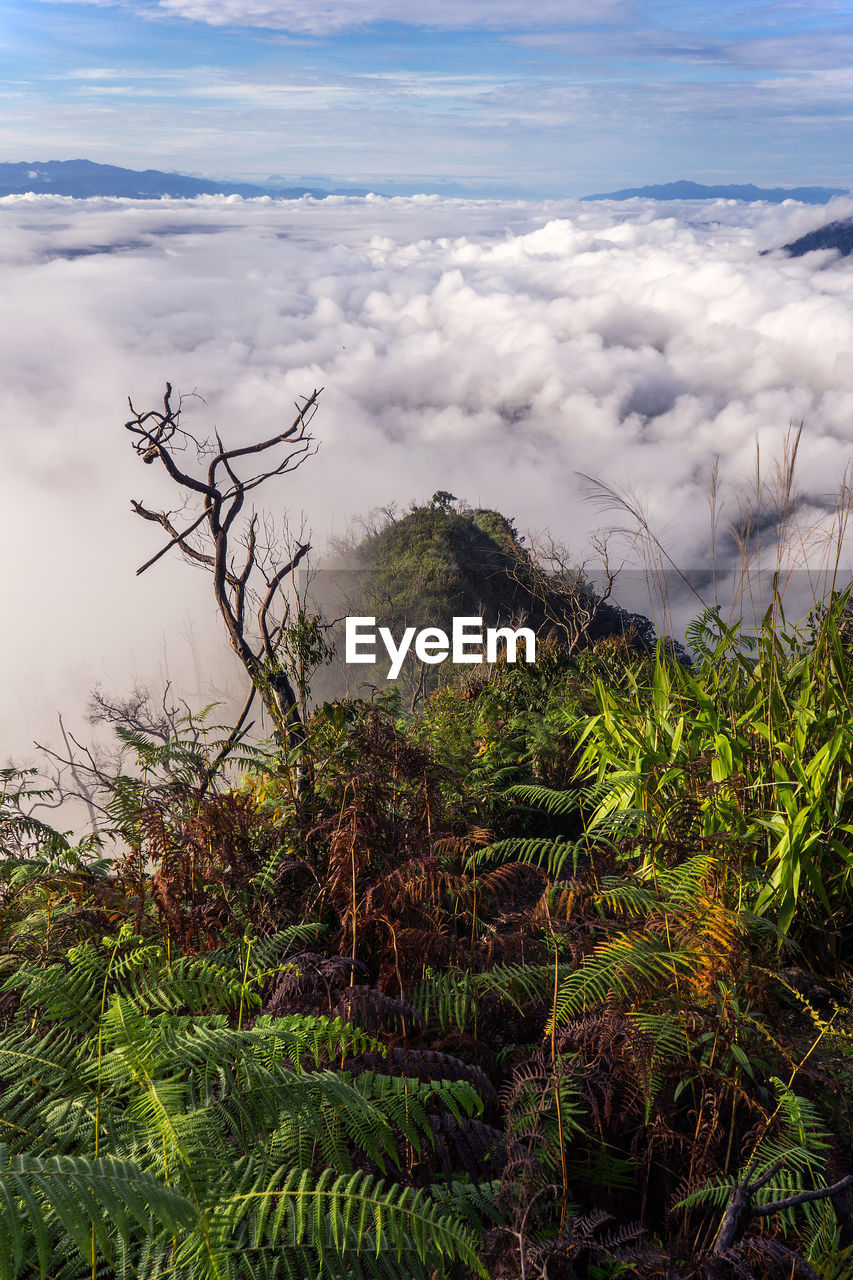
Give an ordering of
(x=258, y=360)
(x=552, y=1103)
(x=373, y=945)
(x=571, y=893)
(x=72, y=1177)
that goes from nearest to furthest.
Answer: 1. (x=72, y=1177)
2. (x=552, y=1103)
3. (x=571, y=893)
4. (x=373, y=945)
5. (x=258, y=360)

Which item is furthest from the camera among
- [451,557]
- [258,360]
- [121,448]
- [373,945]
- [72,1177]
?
[121,448]

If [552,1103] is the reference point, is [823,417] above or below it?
above

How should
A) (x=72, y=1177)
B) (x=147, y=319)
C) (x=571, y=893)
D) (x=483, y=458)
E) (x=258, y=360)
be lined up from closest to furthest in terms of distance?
1. (x=72, y=1177)
2. (x=571, y=893)
3. (x=483, y=458)
4. (x=258, y=360)
5. (x=147, y=319)

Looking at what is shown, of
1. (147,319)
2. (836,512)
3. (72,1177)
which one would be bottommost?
(72,1177)

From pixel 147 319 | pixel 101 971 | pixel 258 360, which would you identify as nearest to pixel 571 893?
pixel 101 971

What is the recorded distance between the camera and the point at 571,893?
2.06 m

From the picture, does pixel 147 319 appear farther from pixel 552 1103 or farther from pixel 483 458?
pixel 552 1103

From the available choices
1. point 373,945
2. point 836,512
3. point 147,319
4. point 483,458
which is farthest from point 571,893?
point 147,319

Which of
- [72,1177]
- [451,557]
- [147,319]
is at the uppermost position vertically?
[147,319]

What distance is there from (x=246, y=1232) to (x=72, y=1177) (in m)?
0.56

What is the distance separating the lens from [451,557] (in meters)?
16.1

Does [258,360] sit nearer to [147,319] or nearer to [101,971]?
[147,319]

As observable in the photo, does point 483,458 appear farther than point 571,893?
Yes

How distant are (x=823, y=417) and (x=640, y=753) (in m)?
60.1
